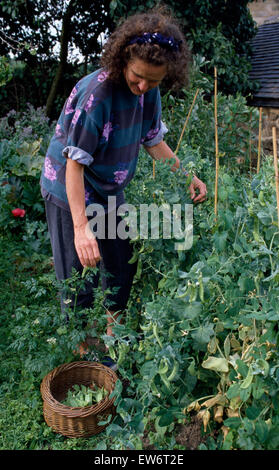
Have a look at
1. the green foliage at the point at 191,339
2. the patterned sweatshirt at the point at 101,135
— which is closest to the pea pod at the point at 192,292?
the green foliage at the point at 191,339

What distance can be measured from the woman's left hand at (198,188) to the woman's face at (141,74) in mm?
447

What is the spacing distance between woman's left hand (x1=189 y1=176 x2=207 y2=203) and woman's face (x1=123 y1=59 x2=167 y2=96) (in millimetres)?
447

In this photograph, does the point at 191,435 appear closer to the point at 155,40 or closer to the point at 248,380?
the point at 248,380

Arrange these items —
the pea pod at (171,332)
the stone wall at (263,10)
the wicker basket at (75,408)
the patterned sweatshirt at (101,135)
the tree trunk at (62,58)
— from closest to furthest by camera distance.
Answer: the pea pod at (171,332) → the patterned sweatshirt at (101,135) → the wicker basket at (75,408) → the tree trunk at (62,58) → the stone wall at (263,10)

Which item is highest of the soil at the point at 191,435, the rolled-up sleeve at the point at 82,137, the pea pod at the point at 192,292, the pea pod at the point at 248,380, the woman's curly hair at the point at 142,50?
the woman's curly hair at the point at 142,50

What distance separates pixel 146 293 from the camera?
1.84 metres

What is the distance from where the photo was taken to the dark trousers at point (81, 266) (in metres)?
1.86

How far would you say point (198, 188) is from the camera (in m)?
1.87

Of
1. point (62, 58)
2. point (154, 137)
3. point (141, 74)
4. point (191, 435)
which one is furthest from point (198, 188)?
point (62, 58)

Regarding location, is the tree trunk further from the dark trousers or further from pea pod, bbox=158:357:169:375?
pea pod, bbox=158:357:169:375

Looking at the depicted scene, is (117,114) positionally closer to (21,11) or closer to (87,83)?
(87,83)

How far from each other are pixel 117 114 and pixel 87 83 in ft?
0.52

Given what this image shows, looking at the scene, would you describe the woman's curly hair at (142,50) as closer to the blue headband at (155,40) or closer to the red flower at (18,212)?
the blue headband at (155,40)
